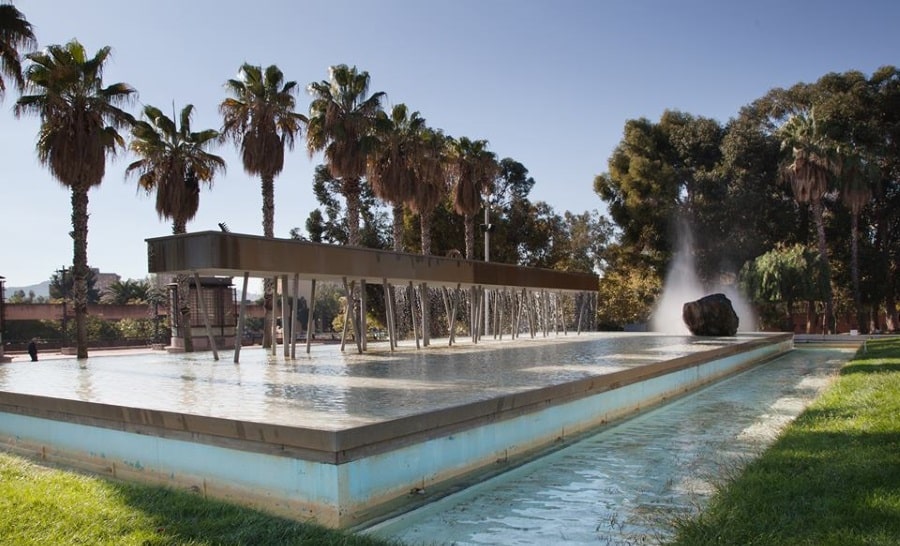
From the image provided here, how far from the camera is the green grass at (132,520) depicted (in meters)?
4.41

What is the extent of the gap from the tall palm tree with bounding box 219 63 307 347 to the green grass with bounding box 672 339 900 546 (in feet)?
58.5

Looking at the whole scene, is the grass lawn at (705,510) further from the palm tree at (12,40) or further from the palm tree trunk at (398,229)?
the palm tree trunk at (398,229)

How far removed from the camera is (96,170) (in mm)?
18703

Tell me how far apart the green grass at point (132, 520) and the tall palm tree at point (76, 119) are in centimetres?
1399

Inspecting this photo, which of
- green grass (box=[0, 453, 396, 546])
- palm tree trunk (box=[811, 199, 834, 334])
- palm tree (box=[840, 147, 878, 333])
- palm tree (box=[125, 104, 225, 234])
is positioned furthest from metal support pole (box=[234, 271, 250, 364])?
palm tree (box=[840, 147, 878, 333])

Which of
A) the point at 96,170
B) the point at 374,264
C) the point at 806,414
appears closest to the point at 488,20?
the point at 374,264

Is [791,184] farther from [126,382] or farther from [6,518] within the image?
[6,518]

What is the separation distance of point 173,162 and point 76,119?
445 cm

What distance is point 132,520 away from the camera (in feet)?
15.6

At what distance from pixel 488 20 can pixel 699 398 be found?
11073 mm

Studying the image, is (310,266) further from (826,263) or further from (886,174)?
(886,174)

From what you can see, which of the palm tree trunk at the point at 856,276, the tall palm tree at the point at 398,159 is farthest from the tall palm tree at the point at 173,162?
the palm tree trunk at the point at 856,276

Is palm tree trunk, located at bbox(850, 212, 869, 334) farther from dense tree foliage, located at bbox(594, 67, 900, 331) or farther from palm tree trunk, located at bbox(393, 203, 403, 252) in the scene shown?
palm tree trunk, located at bbox(393, 203, 403, 252)

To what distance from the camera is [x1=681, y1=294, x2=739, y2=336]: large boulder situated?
24.7 m
